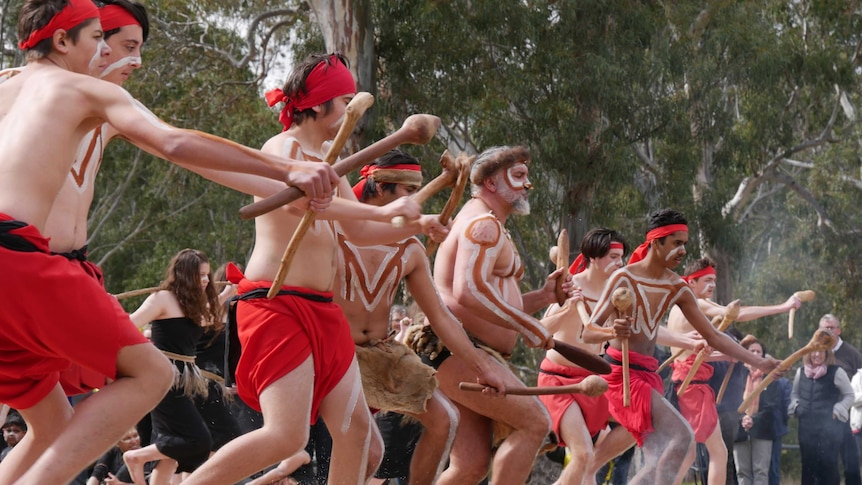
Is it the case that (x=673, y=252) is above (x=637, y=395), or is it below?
above

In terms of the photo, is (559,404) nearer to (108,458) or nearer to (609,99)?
(108,458)

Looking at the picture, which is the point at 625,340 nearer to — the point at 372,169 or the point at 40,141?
the point at 372,169

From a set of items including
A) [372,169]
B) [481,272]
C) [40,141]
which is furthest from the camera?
[372,169]

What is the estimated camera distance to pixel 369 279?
6.23 m

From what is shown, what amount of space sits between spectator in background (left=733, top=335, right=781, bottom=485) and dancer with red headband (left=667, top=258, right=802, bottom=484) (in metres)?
1.92

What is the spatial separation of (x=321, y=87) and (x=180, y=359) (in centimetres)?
387

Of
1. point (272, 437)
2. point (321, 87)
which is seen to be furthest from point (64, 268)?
point (321, 87)

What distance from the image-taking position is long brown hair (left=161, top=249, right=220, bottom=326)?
28.1 ft

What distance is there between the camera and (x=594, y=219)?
17.8 meters

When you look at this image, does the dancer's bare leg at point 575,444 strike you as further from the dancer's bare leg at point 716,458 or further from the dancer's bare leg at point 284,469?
the dancer's bare leg at point 716,458

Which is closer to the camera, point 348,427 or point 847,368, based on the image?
point 348,427

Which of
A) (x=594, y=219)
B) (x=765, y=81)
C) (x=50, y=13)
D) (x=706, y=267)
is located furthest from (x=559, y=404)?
(x=765, y=81)

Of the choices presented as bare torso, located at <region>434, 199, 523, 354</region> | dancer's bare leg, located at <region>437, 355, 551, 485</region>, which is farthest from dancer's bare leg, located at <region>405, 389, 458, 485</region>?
bare torso, located at <region>434, 199, 523, 354</region>

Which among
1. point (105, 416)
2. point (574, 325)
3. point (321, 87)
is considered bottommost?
point (574, 325)
